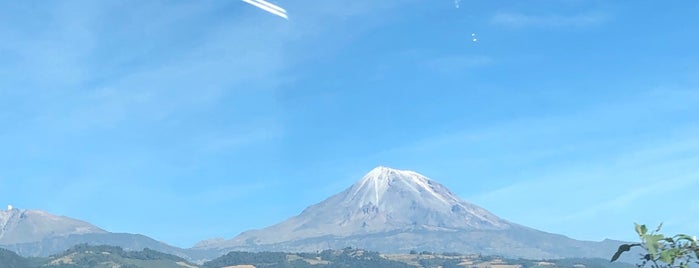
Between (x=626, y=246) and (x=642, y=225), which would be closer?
(x=642, y=225)

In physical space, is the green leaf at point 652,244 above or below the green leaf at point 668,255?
A: above

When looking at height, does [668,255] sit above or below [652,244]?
below

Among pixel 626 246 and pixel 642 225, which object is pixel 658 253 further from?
pixel 626 246

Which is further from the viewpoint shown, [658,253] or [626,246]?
[626,246]

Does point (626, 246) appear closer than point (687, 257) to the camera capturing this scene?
No

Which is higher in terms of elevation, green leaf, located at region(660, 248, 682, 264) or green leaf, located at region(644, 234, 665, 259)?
green leaf, located at region(644, 234, 665, 259)

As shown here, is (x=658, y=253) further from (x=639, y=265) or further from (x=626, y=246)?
(x=626, y=246)

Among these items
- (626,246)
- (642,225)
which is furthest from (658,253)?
(626,246)
